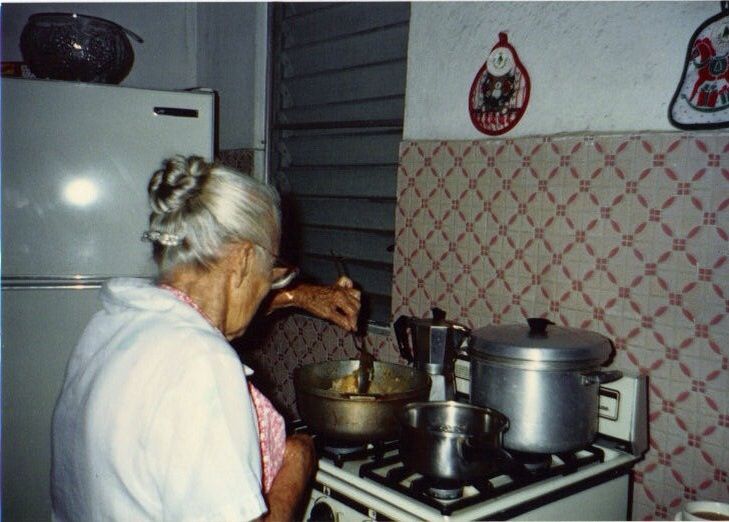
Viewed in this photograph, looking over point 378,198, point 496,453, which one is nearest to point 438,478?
point 496,453

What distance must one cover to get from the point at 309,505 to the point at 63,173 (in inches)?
60.7

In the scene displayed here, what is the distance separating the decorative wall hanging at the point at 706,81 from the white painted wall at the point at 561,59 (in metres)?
0.03

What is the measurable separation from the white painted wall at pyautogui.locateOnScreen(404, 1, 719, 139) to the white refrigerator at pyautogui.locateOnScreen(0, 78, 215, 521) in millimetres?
1011

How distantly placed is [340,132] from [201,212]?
1.62 meters

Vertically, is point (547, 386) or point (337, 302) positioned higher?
point (337, 302)

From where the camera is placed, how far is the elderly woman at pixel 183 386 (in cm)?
89

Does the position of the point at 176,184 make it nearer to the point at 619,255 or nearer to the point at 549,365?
the point at 549,365

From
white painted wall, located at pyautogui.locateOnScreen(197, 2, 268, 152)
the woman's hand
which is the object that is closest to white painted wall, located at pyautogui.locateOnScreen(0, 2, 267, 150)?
white painted wall, located at pyautogui.locateOnScreen(197, 2, 268, 152)

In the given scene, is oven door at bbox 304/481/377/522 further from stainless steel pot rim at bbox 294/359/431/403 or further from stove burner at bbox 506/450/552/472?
stove burner at bbox 506/450/552/472

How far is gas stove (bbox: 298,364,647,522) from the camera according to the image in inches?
49.1

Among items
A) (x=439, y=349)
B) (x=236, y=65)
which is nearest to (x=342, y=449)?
(x=439, y=349)

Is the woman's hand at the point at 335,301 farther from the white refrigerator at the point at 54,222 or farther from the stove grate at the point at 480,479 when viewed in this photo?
the white refrigerator at the point at 54,222

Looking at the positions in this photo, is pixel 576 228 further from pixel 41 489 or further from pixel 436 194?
pixel 41 489

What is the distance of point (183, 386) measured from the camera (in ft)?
2.94
